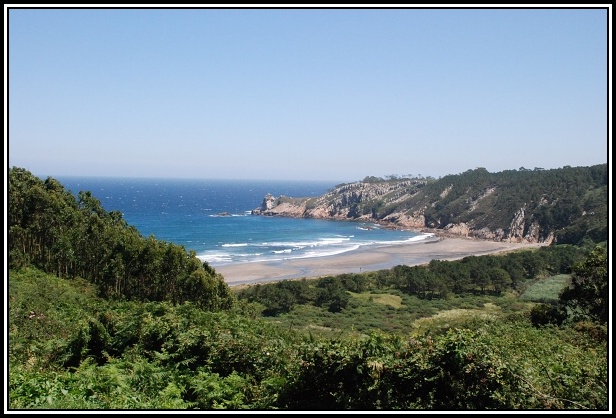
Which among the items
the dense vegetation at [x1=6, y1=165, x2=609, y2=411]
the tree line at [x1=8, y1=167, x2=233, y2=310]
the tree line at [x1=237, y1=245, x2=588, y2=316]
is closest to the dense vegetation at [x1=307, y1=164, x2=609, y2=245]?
the tree line at [x1=237, y1=245, x2=588, y2=316]

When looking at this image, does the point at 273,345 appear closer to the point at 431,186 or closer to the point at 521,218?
the point at 521,218

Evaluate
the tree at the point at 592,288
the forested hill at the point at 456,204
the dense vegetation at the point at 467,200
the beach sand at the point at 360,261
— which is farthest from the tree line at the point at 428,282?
the tree at the point at 592,288

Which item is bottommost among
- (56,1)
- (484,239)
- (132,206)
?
(484,239)

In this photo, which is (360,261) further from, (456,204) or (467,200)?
(467,200)

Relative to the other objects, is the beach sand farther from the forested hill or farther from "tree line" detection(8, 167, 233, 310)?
"tree line" detection(8, 167, 233, 310)

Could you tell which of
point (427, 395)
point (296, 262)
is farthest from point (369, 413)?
point (296, 262)

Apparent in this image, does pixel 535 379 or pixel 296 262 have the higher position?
pixel 535 379
